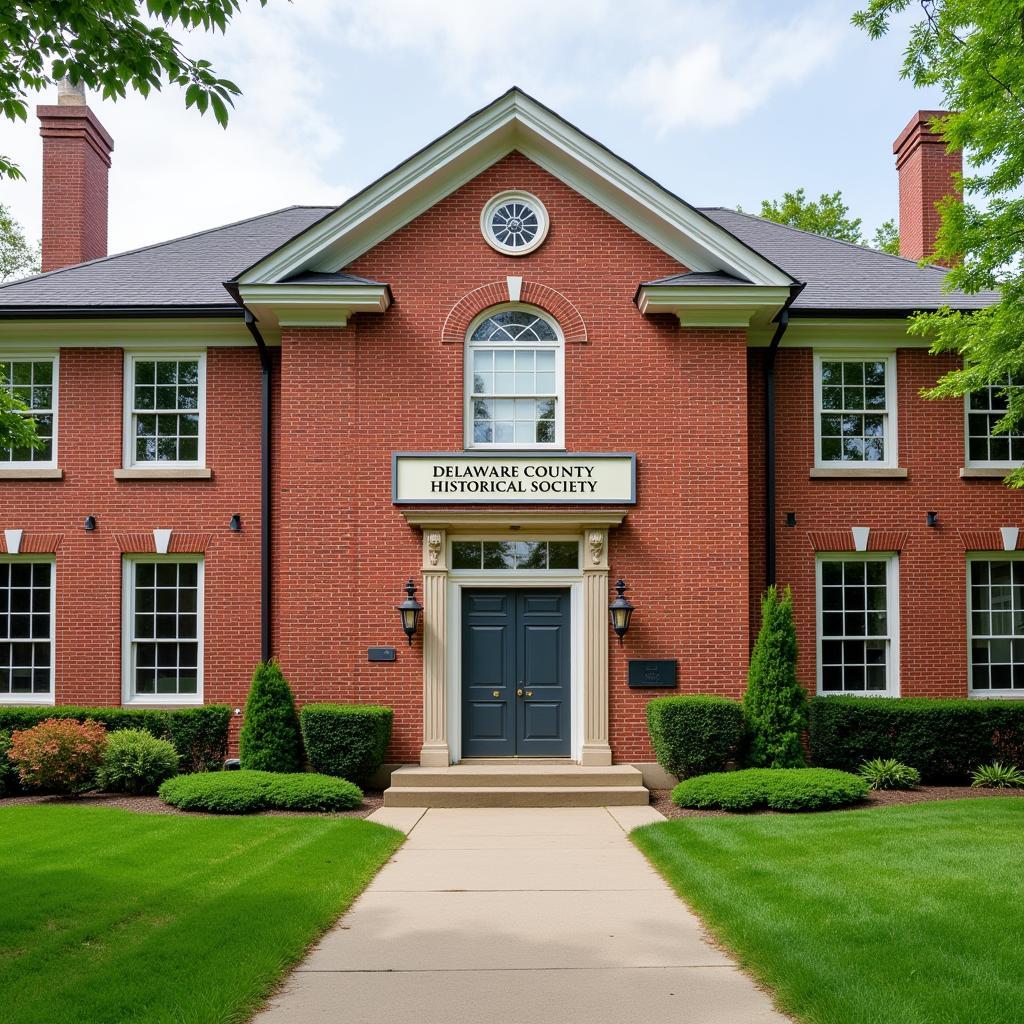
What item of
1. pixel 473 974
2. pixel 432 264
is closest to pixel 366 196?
pixel 432 264

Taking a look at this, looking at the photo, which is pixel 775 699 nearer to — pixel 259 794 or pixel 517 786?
pixel 517 786

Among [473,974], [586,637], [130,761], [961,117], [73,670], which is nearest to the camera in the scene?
[473,974]

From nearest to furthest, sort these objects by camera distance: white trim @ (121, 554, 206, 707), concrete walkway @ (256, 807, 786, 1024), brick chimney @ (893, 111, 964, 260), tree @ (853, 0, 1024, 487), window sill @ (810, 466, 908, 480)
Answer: concrete walkway @ (256, 807, 786, 1024)
tree @ (853, 0, 1024, 487)
white trim @ (121, 554, 206, 707)
window sill @ (810, 466, 908, 480)
brick chimney @ (893, 111, 964, 260)

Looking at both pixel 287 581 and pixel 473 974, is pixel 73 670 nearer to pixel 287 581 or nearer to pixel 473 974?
pixel 287 581

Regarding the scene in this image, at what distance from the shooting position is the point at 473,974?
21.3ft

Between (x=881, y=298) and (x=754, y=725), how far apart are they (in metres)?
6.62

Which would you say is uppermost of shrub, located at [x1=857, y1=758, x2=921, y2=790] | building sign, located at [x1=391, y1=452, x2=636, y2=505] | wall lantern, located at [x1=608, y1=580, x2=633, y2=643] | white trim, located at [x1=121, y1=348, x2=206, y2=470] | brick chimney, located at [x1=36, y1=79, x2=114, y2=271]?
brick chimney, located at [x1=36, y1=79, x2=114, y2=271]

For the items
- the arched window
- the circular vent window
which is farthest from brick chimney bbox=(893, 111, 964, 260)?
the arched window

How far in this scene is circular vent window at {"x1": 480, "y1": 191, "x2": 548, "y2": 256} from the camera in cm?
1513

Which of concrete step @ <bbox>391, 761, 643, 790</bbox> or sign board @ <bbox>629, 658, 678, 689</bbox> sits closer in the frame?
concrete step @ <bbox>391, 761, 643, 790</bbox>

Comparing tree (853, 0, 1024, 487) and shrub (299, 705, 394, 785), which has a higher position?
tree (853, 0, 1024, 487)

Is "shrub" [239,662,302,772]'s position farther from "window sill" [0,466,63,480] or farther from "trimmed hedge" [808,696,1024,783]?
"trimmed hedge" [808,696,1024,783]

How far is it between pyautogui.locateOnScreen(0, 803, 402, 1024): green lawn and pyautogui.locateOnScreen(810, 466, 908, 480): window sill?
8.25 m

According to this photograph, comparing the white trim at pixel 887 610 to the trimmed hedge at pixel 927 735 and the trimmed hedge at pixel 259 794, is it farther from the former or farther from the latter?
the trimmed hedge at pixel 259 794
